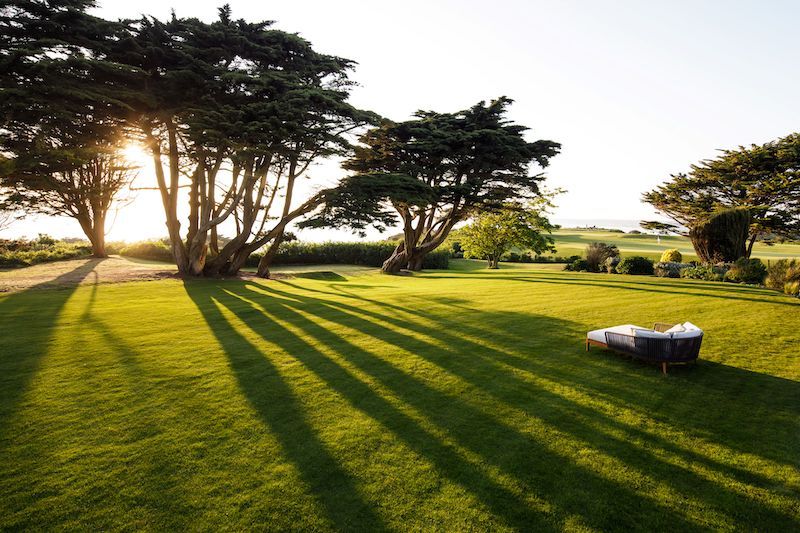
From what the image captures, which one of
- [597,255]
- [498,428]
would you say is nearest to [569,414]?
[498,428]

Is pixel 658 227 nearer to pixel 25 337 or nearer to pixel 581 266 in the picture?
pixel 581 266

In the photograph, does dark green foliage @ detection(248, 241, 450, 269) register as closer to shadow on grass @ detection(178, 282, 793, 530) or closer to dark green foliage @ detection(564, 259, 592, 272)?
dark green foliage @ detection(564, 259, 592, 272)

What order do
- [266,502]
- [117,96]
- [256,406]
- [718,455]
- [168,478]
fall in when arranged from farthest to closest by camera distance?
[117,96] → [256,406] → [718,455] → [168,478] → [266,502]

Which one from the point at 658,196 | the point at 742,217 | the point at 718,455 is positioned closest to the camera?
the point at 718,455

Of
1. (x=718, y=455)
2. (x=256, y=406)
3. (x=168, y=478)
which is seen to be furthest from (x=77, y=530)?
(x=718, y=455)

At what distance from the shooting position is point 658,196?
1522 inches

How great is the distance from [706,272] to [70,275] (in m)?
36.3

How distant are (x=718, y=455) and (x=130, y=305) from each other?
1609cm

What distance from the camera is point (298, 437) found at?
18.2ft

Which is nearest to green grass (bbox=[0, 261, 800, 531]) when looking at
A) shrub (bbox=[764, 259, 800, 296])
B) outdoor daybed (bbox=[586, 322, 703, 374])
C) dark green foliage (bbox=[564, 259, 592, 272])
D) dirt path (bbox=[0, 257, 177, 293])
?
outdoor daybed (bbox=[586, 322, 703, 374])

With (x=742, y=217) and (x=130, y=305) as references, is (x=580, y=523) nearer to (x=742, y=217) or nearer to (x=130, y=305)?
(x=130, y=305)

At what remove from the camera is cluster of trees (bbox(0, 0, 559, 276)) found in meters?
15.9

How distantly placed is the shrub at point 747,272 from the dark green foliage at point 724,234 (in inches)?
178


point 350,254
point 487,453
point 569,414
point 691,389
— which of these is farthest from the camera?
point 350,254
